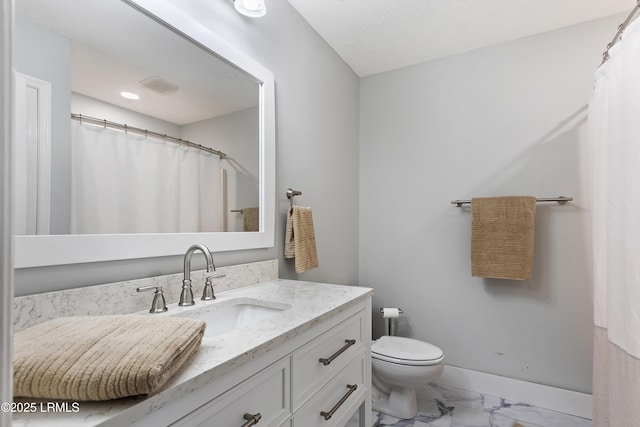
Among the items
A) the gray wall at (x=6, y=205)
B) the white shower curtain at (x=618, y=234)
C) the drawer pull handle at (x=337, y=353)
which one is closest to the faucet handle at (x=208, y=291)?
the drawer pull handle at (x=337, y=353)

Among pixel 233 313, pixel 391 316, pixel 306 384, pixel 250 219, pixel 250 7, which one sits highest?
pixel 250 7

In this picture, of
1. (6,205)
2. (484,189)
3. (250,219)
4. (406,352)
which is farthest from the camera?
(484,189)

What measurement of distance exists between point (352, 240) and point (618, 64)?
1.78 meters

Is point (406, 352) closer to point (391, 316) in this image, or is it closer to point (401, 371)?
point (401, 371)

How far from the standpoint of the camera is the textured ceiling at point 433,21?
176cm

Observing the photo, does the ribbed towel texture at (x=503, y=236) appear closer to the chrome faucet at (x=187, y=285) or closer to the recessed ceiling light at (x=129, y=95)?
the chrome faucet at (x=187, y=285)

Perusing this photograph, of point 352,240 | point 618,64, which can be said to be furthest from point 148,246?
point 618,64

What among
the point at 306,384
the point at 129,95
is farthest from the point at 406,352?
the point at 129,95

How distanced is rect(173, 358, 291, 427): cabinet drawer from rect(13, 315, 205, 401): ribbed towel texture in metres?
0.12

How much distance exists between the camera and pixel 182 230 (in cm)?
115

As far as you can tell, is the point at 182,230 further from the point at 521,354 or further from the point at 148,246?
the point at 521,354

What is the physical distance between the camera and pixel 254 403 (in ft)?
2.37

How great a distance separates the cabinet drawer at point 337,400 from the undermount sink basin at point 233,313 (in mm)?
306

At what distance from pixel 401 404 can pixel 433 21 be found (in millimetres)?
2346
